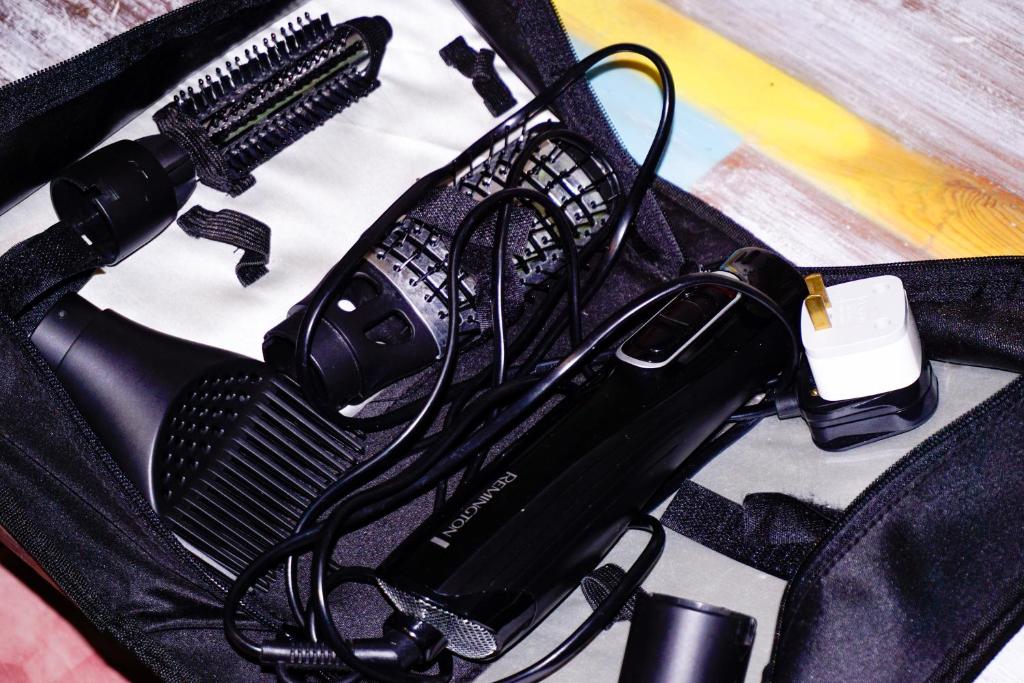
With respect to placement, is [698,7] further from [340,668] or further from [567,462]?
[340,668]

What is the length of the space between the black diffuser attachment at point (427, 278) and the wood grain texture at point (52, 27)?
371mm

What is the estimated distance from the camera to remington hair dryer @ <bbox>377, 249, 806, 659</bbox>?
0.58m

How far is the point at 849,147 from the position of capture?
909 millimetres

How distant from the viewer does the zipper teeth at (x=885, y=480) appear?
0.56 metres

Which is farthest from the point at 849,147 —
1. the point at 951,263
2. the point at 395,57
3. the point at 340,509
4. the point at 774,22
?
the point at 340,509

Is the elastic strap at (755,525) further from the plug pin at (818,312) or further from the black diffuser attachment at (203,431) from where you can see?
the black diffuser attachment at (203,431)

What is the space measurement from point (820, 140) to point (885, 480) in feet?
1.38

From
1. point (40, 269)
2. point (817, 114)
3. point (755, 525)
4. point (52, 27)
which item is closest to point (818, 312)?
point (755, 525)

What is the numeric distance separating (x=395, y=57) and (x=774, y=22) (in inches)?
13.9

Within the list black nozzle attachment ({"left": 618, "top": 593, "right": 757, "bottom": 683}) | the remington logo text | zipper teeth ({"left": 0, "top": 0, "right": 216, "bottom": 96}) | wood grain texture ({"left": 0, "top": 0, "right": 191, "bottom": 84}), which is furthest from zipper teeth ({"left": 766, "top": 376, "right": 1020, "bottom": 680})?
wood grain texture ({"left": 0, "top": 0, "right": 191, "bottom": 84})

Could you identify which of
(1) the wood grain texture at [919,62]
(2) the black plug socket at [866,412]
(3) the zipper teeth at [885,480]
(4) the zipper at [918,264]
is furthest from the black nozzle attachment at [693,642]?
(1) the wood grain texture at [919,62]

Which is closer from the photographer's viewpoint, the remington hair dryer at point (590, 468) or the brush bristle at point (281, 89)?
the remington hair dryer at point (590, 468)

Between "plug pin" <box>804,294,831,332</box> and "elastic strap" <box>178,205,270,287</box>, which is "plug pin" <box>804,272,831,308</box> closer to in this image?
"plug pin" <box>804,294,831,332</box>

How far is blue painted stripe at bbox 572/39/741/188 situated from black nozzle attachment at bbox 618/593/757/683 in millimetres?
429
